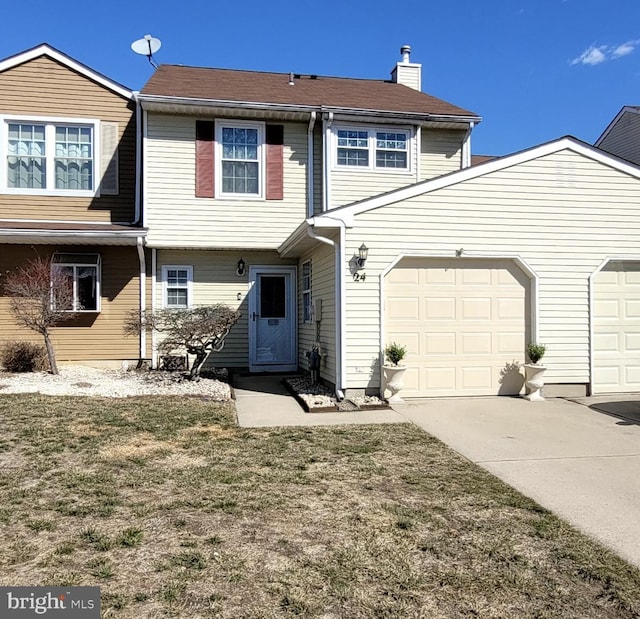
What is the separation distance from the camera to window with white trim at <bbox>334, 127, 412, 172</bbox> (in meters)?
11.7

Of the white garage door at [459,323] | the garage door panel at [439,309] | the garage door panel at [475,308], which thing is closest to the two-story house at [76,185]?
the white garage door at [459,323]

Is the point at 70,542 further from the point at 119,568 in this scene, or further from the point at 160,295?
the point at 160,295

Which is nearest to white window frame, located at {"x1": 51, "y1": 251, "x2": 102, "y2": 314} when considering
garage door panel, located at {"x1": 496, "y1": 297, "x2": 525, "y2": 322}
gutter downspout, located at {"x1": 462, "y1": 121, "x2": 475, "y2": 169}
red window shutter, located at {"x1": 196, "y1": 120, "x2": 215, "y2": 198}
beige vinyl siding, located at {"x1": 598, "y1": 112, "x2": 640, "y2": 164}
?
red window shutter, located at {"x1": 196, "y1": 120, "x2": 215, "y2": 198}

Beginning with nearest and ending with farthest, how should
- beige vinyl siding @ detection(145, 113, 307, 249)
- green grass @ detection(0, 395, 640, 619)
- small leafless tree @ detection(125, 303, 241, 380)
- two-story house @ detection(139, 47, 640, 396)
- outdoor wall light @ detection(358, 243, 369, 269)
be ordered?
green grass @ detection(0, 395, 640, 619), outdoor wall light @ detection(358, 243, 369, 269), two-story house @ detection(139, 47, 640, 396), small leafless tree @ detection(125, 303, 241, 380), beige vinyl siding @ detection(145, 113, 307, 249)

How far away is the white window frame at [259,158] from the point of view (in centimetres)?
1127

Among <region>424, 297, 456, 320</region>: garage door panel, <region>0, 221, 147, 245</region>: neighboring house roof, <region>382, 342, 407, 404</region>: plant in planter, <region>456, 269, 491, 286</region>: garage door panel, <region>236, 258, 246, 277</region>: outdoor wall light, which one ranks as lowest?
<region>382, 342, 407, 404</region>: plant in planter

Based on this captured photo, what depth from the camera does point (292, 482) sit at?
4586 mm

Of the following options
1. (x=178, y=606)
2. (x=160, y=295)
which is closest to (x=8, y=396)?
(x=160, y=295)

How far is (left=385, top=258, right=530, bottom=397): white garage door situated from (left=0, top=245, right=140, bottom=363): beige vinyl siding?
5.92 m

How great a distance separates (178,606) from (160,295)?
9.44 m

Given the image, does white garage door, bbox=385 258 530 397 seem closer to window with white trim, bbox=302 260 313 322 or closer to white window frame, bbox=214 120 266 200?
window with white trim, bbox=302 260 313 322

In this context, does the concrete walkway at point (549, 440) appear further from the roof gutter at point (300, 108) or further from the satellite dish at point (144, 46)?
the satellite dish at point (144, 46)

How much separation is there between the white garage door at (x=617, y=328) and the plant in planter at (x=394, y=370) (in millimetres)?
3448

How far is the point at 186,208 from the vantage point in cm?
1116
